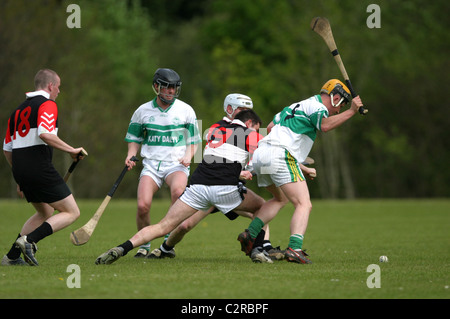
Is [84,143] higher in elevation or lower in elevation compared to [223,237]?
higher

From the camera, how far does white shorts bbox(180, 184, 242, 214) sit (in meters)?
8.92

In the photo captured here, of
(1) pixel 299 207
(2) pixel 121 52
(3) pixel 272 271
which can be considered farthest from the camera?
(2) pixel 121 52

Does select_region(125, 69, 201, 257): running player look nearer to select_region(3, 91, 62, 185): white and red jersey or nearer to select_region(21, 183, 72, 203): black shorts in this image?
select_region(21, 183, 72, 203): black shorts

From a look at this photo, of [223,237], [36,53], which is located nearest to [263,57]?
[36,53]

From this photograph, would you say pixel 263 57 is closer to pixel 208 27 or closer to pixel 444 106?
pixel 208 27

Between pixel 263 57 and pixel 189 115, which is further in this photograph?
pixel 263 57

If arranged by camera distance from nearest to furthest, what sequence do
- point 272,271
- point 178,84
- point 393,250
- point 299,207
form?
point 272,271 → point 299,207 → point 178,84 → point 393,250

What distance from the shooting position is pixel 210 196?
29.3 ft

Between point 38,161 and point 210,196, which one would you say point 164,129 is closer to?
point 210,196

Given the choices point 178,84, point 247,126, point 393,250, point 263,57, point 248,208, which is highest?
point 263,57

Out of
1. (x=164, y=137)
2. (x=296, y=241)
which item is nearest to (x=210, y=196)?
(x=296, y=241)

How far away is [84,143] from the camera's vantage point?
40312 millimetres

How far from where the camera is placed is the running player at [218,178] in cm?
887

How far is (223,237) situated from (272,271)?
5.97 metres
